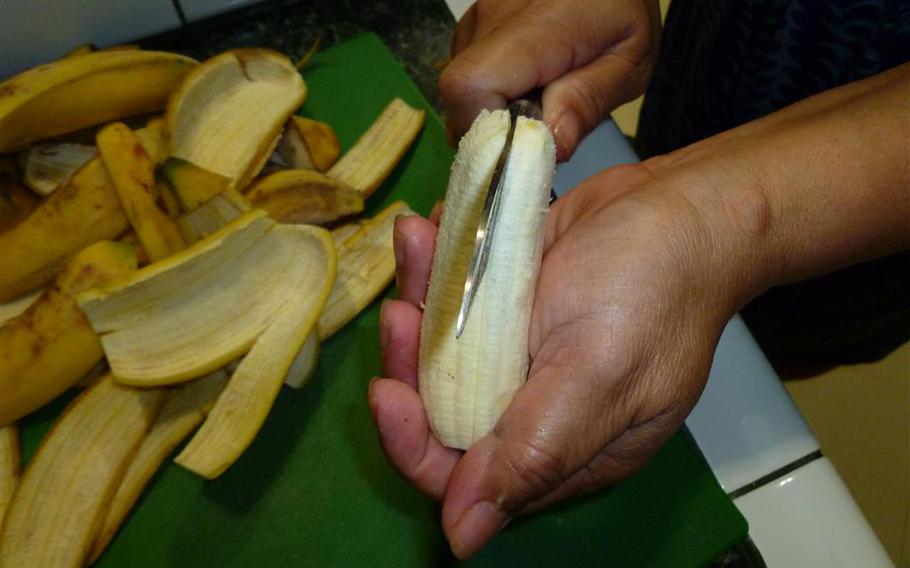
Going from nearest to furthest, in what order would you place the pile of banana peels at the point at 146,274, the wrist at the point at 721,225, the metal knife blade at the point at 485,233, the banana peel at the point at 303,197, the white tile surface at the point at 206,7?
the metal knife blade at the point at 485,233 → the wrist at the point at 721,225 → the pile of banana peels at the point at 146,274 → the banana peel at the point at 303,197 → the white tile surface at the point at 206,7

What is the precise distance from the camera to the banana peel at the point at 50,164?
81 cm

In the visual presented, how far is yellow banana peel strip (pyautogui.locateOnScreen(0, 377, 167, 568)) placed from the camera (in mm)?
674

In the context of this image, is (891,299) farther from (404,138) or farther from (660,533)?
(404,138)

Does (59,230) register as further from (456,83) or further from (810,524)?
(810,524)

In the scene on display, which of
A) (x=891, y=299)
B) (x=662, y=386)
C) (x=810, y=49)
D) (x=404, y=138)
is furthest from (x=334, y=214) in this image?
(x=891, y=299)

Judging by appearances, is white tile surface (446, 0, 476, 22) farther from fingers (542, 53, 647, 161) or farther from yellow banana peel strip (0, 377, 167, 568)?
yellow banana peel strip (0, 377, 167, 568)

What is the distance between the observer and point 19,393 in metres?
0.71

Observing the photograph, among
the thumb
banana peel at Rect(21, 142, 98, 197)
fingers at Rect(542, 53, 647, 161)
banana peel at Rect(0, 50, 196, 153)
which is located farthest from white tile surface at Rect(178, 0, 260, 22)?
the thumb

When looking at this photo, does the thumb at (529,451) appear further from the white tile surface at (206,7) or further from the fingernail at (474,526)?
the white tile surface at (206,7)

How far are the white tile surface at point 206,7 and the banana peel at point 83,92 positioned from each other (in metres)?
0.18

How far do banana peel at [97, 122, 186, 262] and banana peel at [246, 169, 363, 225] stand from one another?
0.32 ft

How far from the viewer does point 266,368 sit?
0.72m

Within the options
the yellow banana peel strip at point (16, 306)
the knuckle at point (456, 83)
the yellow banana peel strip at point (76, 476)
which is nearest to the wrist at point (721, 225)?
the knuckle at point (456, 83)

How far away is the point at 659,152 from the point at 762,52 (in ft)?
1.13
